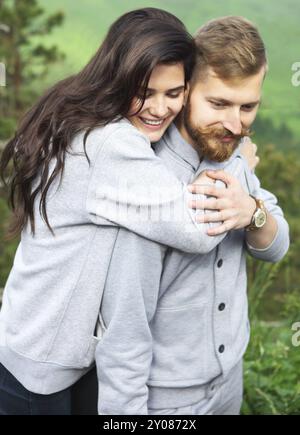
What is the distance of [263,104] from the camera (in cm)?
552

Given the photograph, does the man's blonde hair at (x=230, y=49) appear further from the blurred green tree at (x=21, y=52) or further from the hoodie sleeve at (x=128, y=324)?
the blurred green tree at (x=21, y=52)

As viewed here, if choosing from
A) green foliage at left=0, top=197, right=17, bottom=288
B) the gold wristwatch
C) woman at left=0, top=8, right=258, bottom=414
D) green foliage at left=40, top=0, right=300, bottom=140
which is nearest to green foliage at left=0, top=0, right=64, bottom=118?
green foliage at left=40, top=0, right=300, bottom=140

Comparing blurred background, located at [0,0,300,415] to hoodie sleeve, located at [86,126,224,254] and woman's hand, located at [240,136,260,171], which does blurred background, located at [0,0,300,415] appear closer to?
woman's hand, located at [240,136,260,171]

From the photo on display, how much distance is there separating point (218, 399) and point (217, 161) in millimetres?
678

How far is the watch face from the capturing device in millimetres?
1857

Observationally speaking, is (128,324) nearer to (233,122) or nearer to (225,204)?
(225,204)

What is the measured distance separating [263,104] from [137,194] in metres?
4.04

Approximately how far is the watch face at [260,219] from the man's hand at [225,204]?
0.03 meters

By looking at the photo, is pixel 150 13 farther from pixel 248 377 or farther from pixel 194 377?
pixel 248 377

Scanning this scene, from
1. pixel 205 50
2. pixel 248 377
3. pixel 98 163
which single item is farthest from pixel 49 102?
pixel 248 377

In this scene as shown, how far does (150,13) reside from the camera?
176 cm

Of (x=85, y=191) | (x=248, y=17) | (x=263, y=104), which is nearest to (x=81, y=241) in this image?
(x=85, y=191)

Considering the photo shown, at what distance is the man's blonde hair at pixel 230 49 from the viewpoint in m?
1.80

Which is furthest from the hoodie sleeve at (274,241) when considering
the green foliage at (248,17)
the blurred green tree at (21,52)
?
the green foliage at (248,17)
